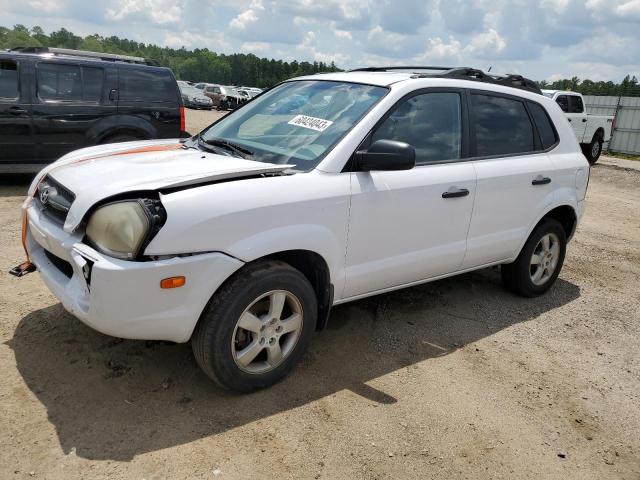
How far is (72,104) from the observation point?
7.74 metres

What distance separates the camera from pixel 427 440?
294 centimetres

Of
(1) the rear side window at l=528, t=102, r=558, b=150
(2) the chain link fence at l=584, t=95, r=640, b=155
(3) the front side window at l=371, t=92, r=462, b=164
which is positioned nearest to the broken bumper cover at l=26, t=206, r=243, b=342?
(3) the front side window at l=371, t=92, r=462, b=164

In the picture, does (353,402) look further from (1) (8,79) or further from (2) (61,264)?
(1) (8,79)

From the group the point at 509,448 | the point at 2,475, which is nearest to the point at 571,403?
the point at 509,448

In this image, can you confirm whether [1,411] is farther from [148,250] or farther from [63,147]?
[63,147]

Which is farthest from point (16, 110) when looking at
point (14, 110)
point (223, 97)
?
point (223, 97)

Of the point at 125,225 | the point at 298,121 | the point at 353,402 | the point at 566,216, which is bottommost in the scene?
the point at 353,402

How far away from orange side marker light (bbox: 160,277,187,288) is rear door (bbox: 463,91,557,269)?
231cm

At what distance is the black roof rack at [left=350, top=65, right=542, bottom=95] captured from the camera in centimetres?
414

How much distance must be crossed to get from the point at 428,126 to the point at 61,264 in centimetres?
250

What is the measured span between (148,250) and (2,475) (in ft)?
3.80

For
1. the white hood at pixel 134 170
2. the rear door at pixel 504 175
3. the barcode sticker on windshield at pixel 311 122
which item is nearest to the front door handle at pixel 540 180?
the rear door at pixel 504 175

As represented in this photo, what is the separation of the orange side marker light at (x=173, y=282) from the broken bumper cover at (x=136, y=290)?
17 mm

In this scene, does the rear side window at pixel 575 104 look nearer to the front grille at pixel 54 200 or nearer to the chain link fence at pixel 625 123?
the chain link fence at pixel 625 123
